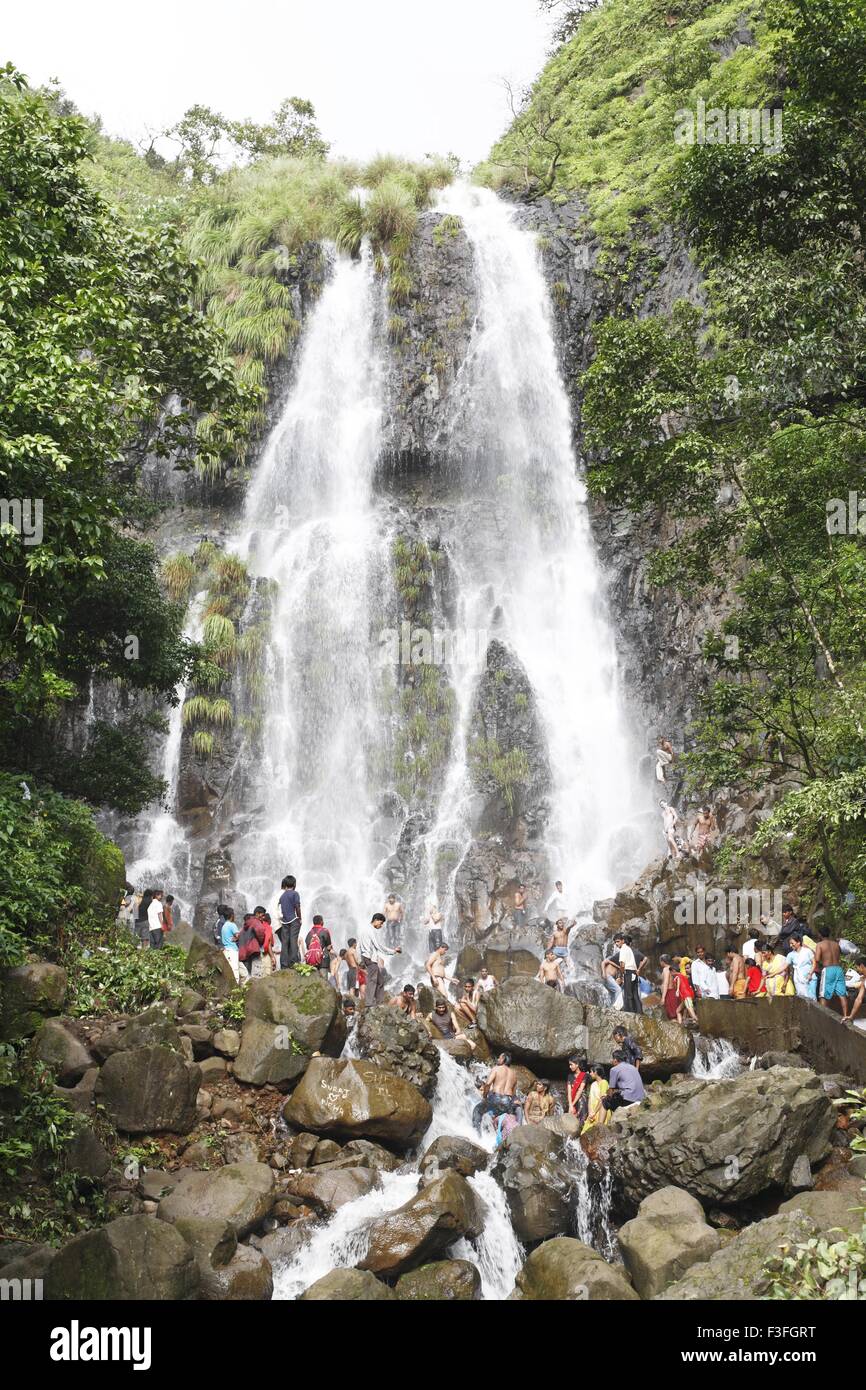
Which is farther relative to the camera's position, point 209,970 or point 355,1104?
point 209,970

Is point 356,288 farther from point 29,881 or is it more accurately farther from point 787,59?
point 29,881

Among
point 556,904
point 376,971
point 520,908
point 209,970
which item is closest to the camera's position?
point 209,970

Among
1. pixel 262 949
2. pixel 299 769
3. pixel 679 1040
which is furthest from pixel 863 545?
pixel 299 769

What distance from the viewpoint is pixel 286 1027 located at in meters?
10.2

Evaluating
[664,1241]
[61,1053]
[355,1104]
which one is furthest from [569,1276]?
[61,1053]

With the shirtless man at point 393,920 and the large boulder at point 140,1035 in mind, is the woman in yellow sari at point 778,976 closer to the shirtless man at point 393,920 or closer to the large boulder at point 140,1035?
the shirtless man at point 393,920

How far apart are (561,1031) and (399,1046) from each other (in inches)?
91.1

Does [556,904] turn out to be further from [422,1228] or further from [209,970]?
[422,1228]

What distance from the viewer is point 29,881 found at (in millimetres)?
7840

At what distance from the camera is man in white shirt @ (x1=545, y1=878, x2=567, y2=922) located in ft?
62.2

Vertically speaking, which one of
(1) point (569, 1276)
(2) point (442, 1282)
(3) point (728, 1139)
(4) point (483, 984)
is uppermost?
(4) point (483, 984)

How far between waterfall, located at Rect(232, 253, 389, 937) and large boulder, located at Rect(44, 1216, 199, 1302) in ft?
39.8

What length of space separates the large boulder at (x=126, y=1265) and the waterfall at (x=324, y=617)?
12.1m

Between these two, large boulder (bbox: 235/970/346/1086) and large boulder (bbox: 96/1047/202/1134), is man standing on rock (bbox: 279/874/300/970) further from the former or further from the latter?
large boulder (bbox: 96/1047/202/1134)
